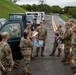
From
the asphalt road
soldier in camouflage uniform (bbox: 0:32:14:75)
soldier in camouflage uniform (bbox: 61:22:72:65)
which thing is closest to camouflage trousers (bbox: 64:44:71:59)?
soldier in camouflage uniform (bbox: 61:22:72:65)

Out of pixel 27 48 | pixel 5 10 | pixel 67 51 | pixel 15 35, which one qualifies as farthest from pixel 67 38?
pixel 5 10

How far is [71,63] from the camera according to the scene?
12.9 meters

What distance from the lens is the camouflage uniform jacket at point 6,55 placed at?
8.04 metres

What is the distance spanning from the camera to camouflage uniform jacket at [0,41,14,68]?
26.4 feet

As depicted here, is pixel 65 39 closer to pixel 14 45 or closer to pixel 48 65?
pixel 48 65

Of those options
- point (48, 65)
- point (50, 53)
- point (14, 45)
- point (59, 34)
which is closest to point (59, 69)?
point (48, 65)

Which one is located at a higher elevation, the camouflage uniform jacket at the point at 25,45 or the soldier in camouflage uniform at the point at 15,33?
the soldier in camouflage uniform at the point at 15,33

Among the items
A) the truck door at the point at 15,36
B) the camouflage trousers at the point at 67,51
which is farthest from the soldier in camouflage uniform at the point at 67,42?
the truck door at the point at 15,36

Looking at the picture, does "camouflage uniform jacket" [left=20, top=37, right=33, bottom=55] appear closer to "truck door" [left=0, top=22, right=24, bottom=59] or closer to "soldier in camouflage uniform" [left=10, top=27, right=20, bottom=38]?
"truck door" [left=0, top=22, right=24, bottom=59]

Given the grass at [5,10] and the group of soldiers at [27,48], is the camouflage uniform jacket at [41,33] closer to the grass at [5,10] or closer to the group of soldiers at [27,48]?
the group of soldiers at [27,48]

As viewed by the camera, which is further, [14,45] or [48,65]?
[48,65]

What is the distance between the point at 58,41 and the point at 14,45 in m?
3.42

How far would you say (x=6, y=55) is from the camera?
26.6 feet

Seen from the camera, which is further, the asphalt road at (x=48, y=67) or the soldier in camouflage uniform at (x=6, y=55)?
the asphalt road at (x=48, y=67)
